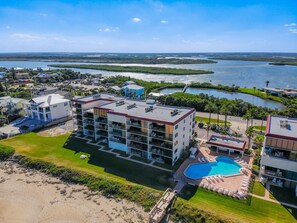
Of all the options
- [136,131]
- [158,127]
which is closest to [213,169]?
[158,127]

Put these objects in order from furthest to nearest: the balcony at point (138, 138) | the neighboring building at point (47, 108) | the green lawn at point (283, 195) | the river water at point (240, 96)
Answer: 1. the river water at point (240, 96)
2. the neighboring building at point (47, 108)
3. the balcony at point (138, 138)
4. the green lawn at point (283, 195)

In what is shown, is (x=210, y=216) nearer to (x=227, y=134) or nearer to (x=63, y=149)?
(x=227, y=134)

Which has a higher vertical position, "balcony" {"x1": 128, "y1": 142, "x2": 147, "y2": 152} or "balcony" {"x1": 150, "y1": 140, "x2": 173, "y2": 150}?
"balcony" {"x1": 150, "y1": 140, "x2": 173, "y2": 150}

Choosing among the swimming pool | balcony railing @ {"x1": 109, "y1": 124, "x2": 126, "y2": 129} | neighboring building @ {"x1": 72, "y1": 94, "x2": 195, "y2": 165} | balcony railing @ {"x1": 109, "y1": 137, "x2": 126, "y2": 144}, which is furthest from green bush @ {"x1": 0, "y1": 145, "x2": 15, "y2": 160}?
the swimming pool

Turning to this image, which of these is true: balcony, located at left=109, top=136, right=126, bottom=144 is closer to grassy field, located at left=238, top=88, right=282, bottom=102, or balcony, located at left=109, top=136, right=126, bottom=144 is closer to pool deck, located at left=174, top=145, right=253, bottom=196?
pool deck, located at left=174, top=145, right=253, bottom=196

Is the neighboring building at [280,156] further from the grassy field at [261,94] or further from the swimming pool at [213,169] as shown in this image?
the grassy field at [261,94]

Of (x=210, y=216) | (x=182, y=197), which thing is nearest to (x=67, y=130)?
(x=182, y=197)

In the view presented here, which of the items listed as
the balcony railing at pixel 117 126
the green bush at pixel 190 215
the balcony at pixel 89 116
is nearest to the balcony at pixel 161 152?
the balcony railing at pixel 117 126
